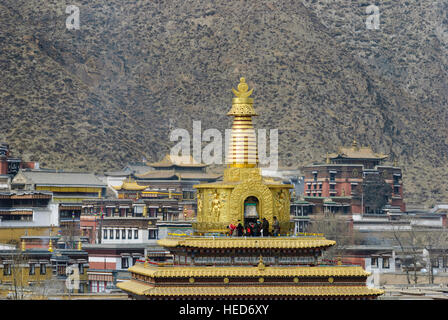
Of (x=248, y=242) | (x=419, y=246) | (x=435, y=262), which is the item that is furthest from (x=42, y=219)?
(x=248, y=242)

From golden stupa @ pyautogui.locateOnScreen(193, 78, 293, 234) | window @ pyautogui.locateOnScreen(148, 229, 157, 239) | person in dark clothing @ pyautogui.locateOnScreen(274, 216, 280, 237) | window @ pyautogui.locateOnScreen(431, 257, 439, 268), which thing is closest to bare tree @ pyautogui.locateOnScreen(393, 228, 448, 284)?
window @ pyautogui.locateOnScreen(431, 257, 439, 268)

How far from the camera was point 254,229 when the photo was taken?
4712 cm

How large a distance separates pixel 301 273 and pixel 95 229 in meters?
65.7

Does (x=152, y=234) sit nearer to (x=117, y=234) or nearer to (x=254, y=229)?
(x=117, y=234)

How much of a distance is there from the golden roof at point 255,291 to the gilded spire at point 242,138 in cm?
484

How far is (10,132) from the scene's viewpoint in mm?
178625

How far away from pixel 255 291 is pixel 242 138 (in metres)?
→ 5.69

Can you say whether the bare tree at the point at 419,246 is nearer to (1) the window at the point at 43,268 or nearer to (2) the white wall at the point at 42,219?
(1) the window at the point at 43,268

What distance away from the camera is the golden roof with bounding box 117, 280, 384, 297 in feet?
149

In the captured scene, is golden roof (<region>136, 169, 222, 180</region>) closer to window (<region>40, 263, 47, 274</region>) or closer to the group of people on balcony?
window (<region>40, 263, 47, 274</region>)

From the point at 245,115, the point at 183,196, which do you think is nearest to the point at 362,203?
the point at 183,196

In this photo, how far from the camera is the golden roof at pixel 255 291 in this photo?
45562 mm
